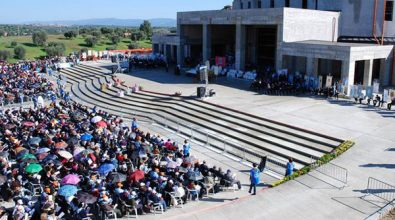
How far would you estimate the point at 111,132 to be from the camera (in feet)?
74.2

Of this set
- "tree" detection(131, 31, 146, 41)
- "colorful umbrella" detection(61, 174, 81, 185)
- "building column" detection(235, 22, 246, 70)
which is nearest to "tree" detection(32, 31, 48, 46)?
"tree" detection(131, 31, 146, 41)

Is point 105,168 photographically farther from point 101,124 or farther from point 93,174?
point 101,124

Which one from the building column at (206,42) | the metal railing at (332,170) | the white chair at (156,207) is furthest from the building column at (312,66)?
the white chair at (156,207)

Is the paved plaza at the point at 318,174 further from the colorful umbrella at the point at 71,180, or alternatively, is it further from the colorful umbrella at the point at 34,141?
the colorful umbrella at the point at 34,141

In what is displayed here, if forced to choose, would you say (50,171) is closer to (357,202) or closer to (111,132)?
(111,132)

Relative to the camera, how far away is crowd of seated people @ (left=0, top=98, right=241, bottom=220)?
45.6ft

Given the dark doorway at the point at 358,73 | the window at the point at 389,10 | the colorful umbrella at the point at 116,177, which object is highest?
the window at the point at 389,10

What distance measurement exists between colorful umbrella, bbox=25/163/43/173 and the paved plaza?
555 cm

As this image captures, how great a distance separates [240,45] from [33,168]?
1088 inches

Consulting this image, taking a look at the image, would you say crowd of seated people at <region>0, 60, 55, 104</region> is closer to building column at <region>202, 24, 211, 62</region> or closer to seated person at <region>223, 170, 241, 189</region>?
building column at <region>202, 24, 211, 62</region>

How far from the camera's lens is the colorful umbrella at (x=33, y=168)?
1546cm

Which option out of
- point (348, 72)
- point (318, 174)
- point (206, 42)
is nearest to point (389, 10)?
point (348, 72)

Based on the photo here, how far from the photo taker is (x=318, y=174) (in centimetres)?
1762

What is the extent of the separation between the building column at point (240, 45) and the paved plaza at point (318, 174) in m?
7.42
